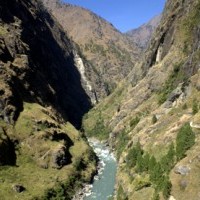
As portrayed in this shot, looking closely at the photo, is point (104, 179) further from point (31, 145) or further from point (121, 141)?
point (121, 141)

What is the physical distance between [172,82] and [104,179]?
54.7 meters

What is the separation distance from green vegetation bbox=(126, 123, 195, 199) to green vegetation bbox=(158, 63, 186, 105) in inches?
2005

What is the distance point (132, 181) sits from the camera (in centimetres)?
11681

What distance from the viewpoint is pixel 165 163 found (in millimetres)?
106312

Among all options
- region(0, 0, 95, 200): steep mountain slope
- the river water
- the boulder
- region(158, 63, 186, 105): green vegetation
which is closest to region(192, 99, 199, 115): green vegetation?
the river water

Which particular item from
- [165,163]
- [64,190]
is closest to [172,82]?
[64,190]

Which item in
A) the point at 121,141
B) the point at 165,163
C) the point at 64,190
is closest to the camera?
the point at 165,163

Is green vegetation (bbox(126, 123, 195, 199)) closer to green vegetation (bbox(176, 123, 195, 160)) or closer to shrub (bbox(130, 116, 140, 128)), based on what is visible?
green vegetation (bbox(176, 123, 195, 160))

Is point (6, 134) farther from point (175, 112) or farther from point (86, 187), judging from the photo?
point (175, 112)

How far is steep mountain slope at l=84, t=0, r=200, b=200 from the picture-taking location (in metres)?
98.3

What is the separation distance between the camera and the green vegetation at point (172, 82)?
166250mm

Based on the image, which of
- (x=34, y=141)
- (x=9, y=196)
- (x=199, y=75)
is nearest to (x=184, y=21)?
(x=199, y=75)

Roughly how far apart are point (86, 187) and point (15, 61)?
7591 cm

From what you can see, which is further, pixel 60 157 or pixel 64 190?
pixel 60 157
